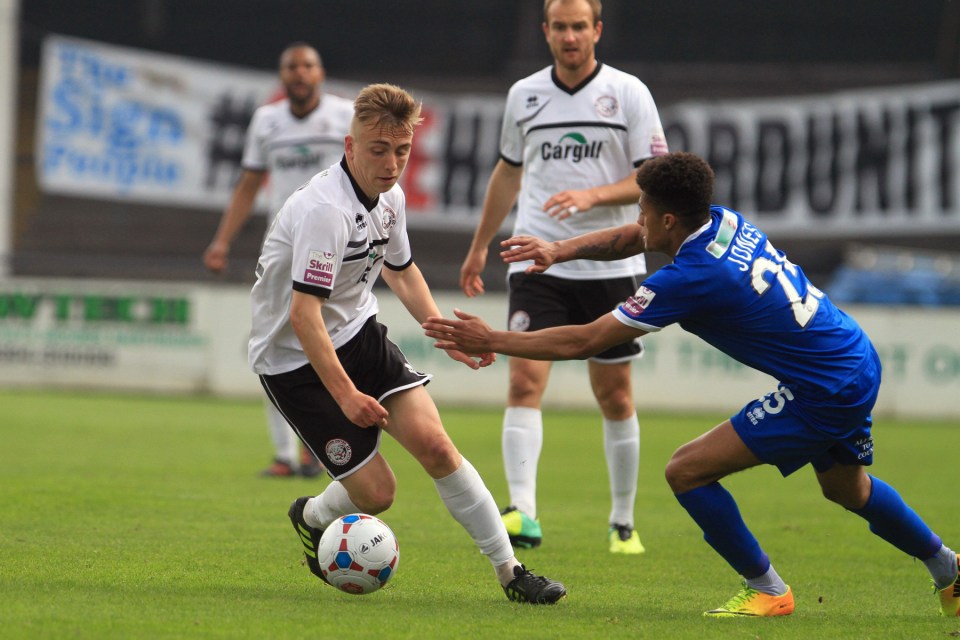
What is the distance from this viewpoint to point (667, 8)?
68.8 ft

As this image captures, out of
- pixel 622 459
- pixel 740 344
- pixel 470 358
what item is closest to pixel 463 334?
pixel 470 358

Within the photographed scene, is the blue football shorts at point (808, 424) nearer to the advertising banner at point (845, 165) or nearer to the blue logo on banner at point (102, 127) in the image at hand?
the advertising banner at point (845, 165)

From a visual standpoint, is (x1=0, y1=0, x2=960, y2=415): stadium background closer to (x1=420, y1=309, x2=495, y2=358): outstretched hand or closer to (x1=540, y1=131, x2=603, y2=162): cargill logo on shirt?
(x1=540, y1=131, x2=603, y2=162): cargill logo on shirt

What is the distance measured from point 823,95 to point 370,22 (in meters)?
7.09

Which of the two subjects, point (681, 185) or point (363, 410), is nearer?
point (363, 410)

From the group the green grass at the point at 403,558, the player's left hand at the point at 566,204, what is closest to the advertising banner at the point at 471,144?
the green grass at the point at 403,558

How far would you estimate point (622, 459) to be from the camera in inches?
264

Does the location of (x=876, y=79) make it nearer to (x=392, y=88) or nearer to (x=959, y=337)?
(x=959, y=337)

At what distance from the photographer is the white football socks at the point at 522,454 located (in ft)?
21.0

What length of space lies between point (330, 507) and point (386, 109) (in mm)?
1552

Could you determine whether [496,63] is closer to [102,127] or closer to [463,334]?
[102,127]

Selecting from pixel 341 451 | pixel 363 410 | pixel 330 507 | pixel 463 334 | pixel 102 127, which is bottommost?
pixel 330 507

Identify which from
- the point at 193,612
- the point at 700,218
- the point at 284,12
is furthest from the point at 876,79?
the point at 193,612

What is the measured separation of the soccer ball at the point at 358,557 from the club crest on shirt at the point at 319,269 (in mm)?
912
